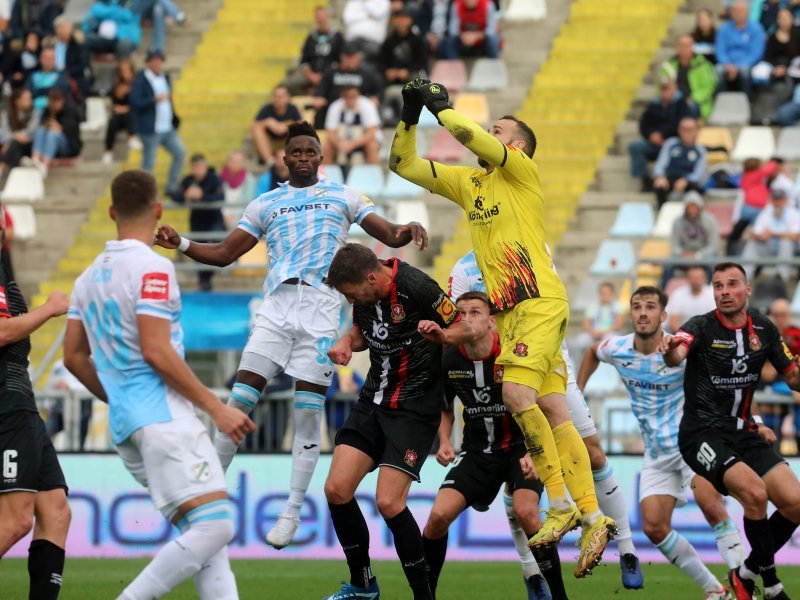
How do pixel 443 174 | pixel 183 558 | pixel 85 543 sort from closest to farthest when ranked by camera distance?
1. pixel 183 558
2. pixel 443 174
3. pixel 85 543

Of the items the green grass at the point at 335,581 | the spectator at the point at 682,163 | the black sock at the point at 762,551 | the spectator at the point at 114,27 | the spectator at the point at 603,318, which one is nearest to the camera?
the black sock at the point at 762,551

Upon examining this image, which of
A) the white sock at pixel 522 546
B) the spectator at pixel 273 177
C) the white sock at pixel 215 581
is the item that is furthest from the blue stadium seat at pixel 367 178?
the white sock at pixel 215 581

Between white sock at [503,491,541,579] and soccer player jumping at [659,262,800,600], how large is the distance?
A: 135cm

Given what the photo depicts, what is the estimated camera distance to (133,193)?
8289 millimetres

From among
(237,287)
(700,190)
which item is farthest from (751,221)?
(237,287)

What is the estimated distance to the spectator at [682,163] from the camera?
2091 centimetres

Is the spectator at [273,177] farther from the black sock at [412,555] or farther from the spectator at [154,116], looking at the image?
the black sock at [412,555]

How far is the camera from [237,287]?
20.8 m

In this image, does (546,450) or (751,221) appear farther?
(751,221)

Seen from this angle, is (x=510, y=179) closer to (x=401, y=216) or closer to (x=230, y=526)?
(x=230, y=526)

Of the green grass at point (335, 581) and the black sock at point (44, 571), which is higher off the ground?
the black sock at point (44, 571)

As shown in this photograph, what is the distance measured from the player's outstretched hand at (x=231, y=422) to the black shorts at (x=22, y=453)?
7.25 feet

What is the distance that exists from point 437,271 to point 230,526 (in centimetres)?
1202

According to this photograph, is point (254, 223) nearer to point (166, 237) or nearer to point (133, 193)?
point (166, 237)
